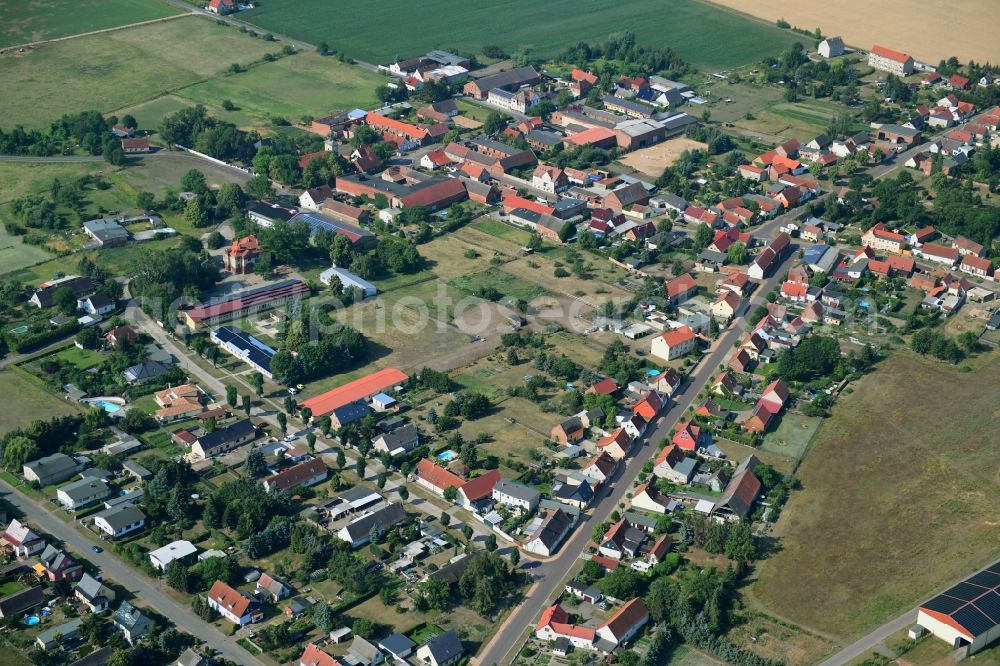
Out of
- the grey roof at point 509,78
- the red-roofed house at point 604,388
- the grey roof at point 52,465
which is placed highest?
the grey roof at point 509,78

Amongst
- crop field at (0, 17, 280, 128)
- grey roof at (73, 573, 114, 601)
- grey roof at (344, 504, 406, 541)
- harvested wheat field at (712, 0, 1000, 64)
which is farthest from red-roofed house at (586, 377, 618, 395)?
harvested wheat field at (712, 0, 1000, 64)

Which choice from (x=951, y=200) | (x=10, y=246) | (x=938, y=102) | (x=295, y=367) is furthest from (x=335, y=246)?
(x=938, y=102)

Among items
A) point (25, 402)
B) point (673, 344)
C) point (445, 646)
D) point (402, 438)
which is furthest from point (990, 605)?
point (25, 402)

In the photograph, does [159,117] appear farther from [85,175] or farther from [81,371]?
[81,371]

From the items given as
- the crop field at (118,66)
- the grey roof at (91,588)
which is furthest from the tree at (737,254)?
the crop field at (118,66)

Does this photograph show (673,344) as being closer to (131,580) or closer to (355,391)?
(355,391)

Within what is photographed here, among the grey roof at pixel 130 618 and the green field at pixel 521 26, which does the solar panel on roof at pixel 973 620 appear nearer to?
the grey roof at pixel 130 618
